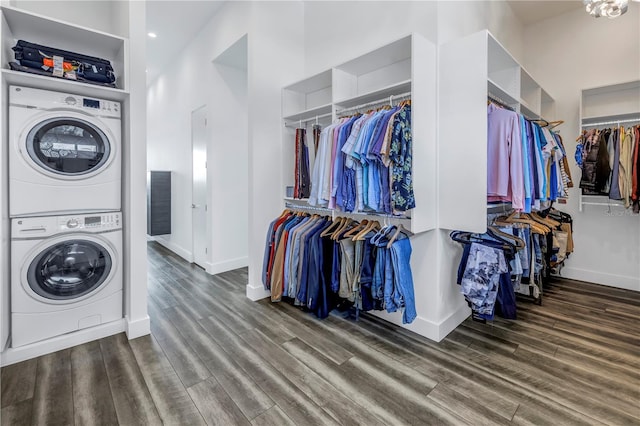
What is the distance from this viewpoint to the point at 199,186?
433cm

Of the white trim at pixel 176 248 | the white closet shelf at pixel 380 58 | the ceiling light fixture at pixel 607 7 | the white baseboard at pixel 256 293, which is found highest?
the ceiling light fixture at pixel 607 7

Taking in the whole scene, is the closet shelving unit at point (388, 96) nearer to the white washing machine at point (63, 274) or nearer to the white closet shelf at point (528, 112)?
the white closet shelf at point (528, 112)

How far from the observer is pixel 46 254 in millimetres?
2143

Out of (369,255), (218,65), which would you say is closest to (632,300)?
(369,255)

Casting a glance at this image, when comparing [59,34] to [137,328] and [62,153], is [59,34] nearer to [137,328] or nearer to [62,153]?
[62,153]

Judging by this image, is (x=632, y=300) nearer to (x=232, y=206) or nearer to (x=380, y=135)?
(x=380, y=135)

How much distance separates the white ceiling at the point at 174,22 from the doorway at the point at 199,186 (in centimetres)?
108

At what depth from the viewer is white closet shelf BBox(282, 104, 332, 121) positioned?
9.38 feet

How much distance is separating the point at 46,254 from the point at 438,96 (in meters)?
3.06

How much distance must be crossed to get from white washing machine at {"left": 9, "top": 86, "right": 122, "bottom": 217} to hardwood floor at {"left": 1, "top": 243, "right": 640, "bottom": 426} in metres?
1.08

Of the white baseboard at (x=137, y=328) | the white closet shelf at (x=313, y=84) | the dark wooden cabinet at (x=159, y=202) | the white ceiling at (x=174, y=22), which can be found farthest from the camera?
the dark wooden cabinet at (x=159, y=202)

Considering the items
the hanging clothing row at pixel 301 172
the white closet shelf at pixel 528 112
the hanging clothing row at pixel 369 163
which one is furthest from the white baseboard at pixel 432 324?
the white closet shelf at pixel 528 112

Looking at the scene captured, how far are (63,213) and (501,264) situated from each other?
10.5 feet

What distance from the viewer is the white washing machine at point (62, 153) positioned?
205 centimetres
